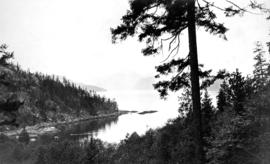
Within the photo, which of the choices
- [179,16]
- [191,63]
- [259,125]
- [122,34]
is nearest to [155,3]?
[179,16]

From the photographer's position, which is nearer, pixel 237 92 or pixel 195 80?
pixel 195 80

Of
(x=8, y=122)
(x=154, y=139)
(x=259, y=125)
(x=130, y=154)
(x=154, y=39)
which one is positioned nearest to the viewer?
(x=154, y=39)

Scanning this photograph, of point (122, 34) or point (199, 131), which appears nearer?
point (199, 131)

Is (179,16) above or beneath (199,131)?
above

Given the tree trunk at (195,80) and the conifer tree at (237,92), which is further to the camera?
the conifer tree at (237,92)

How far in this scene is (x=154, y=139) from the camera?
2331 cm

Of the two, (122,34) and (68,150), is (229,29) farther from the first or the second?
(68,150)

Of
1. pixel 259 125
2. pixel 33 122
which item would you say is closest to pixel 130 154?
pixel 259 125

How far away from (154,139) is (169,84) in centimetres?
1396

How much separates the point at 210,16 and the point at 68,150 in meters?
16.1

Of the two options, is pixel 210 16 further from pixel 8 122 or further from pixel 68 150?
pixel 68 150

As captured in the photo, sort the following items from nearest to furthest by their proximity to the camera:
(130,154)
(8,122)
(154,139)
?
A: (8,122)
(130,154)
(154,139)

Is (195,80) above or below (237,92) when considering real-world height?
above

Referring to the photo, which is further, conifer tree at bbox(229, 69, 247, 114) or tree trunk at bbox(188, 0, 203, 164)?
conifer tree at bbox(229, 69, 247, 114)
